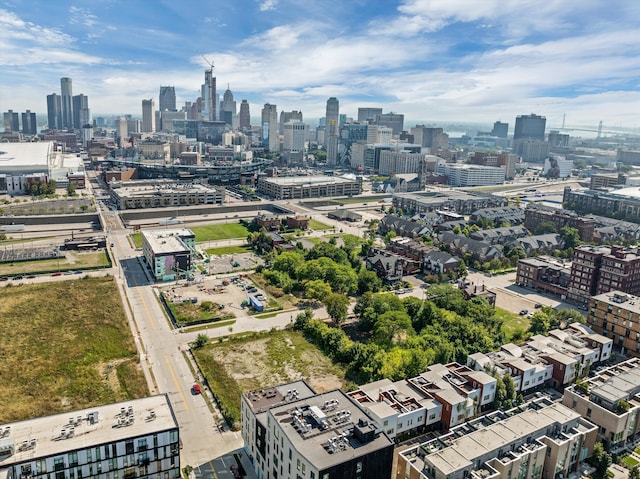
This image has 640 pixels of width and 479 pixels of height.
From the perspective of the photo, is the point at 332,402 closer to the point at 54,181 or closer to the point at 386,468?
the point at 386,468

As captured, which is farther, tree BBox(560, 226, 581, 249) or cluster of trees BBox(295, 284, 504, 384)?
tree BBox(560, 226, 581, 249)

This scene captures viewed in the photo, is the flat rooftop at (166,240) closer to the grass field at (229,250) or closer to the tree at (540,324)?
the grass field at (229,250)

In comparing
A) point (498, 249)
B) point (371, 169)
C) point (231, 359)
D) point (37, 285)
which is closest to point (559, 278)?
point (498, 249)

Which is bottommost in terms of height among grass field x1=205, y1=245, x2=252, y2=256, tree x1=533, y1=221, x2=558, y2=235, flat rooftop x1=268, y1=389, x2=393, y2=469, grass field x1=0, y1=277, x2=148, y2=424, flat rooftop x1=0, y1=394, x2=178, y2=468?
grass field x1=0, y1=277, x2=148, y2=424

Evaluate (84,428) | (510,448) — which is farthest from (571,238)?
(84,428)

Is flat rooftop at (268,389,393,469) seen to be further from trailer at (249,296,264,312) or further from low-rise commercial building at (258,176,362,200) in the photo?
low-rise commercial building at (258,176,362,200)

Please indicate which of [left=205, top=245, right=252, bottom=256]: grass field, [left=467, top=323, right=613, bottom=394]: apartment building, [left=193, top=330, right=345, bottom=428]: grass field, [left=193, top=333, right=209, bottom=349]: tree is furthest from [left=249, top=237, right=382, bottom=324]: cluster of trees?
[left=467, top=323, right=613, bottom=394]: apartment building

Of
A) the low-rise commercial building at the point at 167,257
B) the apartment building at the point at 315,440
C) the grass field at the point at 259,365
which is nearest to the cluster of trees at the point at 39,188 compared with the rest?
the low-rise commercial building at the point at 167,257
